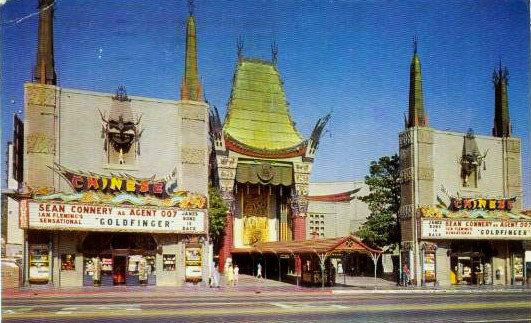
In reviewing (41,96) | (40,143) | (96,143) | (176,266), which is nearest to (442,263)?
(176,266)

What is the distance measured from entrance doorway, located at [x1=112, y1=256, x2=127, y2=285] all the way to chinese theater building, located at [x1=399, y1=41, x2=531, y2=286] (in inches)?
730

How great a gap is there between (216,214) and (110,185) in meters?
13.4

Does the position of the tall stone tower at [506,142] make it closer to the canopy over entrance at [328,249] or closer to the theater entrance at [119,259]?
the canopy over entrance at [328,249]

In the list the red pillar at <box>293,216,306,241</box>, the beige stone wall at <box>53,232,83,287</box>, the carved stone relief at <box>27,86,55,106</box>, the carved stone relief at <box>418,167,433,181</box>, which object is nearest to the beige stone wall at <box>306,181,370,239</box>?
the red pillar at <box>293,216,306,241</box>

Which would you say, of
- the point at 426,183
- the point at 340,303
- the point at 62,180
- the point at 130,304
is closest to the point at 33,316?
the point at 130,304

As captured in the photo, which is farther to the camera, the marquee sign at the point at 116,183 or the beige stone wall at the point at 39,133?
the marquee sign at the point at 116,183

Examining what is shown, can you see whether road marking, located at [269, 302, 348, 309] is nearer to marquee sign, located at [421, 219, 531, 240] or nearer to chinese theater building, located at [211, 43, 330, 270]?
marquee sign, located at [421, 219, 531, 240]

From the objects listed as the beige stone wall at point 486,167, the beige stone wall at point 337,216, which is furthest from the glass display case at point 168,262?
the beige stone wall at point 337,216

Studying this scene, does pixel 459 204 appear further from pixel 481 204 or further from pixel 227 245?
pixel 227 245

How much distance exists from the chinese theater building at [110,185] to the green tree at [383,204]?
1555 cm

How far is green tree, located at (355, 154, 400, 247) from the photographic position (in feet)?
151

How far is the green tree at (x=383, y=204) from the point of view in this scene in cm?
4606

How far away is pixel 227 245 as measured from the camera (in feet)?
157

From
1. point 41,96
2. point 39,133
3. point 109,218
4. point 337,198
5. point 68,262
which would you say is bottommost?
point 68,262
